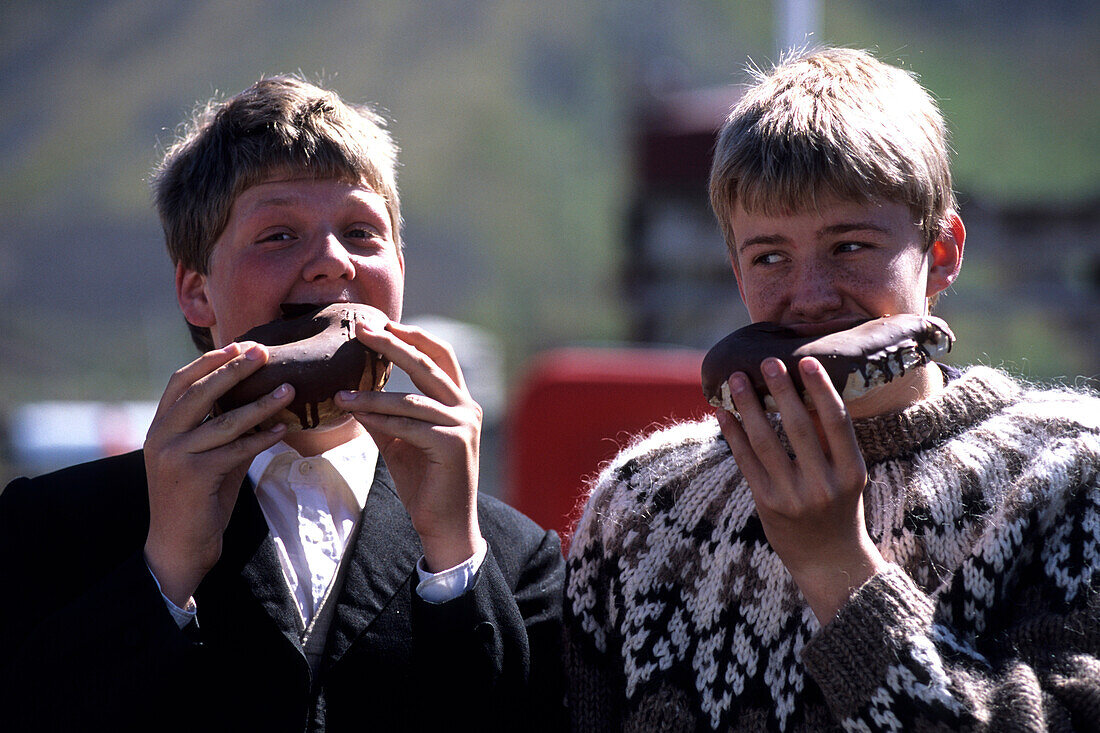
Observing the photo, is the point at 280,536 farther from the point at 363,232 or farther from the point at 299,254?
the point at 363,232

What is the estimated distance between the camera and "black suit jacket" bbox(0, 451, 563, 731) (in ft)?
6.92

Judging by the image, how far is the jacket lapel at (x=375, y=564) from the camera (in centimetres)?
240

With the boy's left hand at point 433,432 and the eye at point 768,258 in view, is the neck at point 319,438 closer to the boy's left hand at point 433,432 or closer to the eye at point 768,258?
the boy's left hand at point 433,432

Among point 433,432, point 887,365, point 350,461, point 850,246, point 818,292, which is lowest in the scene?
point 350,461

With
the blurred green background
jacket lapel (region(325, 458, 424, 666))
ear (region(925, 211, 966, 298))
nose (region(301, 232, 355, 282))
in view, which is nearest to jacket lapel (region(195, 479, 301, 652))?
jacket lapel (region(325, 458, 424, 666))

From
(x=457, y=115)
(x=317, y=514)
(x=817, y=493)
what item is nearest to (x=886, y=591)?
(x=817, y=493)

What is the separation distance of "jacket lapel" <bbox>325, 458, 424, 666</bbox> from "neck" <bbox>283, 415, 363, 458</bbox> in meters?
0.14

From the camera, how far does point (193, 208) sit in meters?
2.80

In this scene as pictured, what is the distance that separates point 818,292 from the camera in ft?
7.37

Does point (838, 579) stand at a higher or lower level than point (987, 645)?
higher

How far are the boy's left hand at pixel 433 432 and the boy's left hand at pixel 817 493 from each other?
2.32 feet

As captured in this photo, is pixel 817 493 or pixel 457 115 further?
pixel 457 115

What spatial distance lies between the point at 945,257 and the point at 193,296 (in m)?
2.01

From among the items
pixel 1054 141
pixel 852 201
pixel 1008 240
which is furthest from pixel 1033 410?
pixel 1054 141
